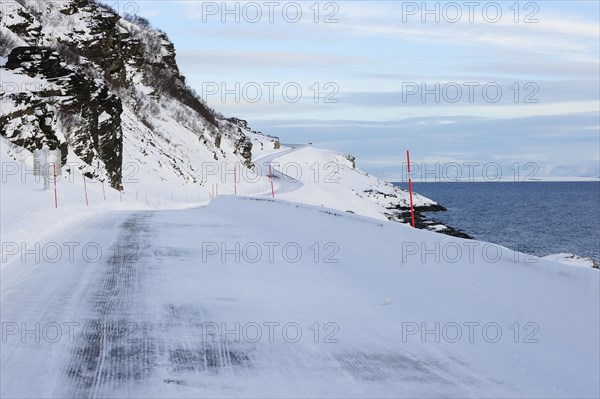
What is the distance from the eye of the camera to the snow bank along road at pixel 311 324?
19.2 feet

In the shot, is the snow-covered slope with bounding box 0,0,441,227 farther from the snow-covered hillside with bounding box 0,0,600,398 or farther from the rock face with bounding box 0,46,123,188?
the snow-covered hillside with bounding box 0,0,600,398

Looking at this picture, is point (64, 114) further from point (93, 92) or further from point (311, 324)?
point (311, 324)

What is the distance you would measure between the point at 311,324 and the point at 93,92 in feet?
151

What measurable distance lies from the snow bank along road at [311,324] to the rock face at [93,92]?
100 feet

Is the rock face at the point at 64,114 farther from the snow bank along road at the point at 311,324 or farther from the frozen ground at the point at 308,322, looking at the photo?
the snow bank along road at the point at 311,324

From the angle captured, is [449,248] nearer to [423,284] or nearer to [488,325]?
[423,284]

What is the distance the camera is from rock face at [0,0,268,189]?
137ft

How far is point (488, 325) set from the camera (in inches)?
315

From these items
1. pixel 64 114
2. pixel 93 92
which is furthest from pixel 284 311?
pixel 93 92

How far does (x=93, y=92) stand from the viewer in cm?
5041

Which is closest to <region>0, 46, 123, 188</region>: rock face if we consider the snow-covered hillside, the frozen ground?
the snow-covered hillside

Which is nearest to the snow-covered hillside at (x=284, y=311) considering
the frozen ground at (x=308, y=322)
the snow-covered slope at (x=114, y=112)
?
the frozen ground at (x=308, y=322)

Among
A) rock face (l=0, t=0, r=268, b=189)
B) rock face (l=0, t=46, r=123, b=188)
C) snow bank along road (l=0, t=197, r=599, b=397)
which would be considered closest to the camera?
snow bank along road (l=0, t=197, r=599, b=397)

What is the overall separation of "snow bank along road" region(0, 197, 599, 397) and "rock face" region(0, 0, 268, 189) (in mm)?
30588
